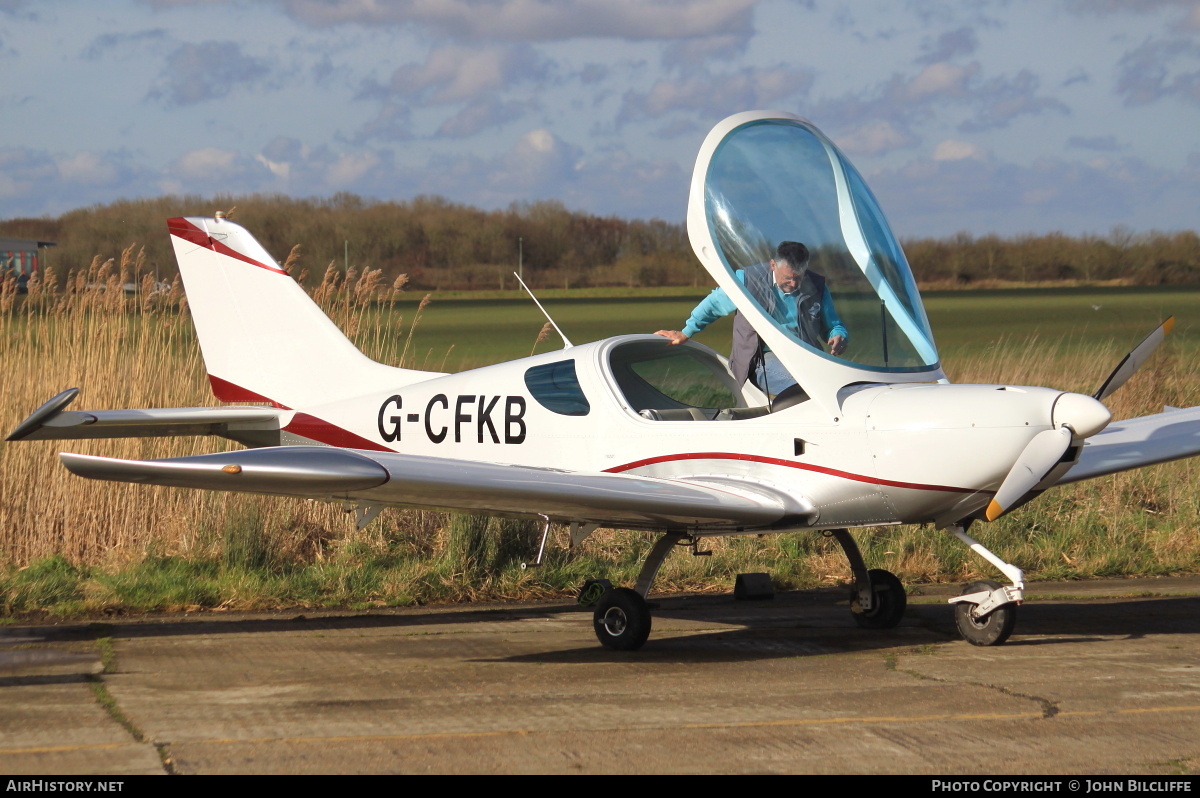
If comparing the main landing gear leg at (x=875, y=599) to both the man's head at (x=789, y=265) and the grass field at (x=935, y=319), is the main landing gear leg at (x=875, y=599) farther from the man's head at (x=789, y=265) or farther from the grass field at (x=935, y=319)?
the grass field at (x=935, y=319)

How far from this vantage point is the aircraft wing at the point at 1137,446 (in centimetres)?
696

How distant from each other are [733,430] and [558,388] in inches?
42.7

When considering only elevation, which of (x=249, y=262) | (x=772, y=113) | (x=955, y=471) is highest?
(x=772, y=113)

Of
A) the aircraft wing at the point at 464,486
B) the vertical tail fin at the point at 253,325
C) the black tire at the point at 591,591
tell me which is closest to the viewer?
the aircraft wing at the point at 464,486

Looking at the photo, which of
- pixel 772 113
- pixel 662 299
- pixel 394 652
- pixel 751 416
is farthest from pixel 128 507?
pixel 662 299

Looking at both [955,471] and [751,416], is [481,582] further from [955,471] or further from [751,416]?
[955,471]

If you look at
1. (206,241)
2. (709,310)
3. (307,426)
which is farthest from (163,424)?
(709,310)

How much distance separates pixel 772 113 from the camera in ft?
21.7

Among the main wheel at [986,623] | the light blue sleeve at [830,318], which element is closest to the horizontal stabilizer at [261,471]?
the light blue sleeve at [830,318]

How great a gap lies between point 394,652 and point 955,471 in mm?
3076

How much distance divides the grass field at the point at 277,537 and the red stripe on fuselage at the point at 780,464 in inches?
92.2

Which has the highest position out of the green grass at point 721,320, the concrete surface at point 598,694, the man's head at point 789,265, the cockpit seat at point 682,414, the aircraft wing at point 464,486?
the green grass at point 721,320

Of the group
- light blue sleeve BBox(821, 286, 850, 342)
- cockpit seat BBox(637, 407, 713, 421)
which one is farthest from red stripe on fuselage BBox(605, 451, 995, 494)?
light blue sleeve BBox(821, 286, 850, 342)
